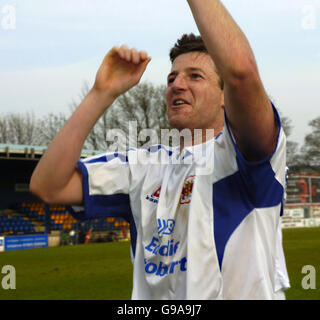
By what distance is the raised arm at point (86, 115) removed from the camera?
228cm

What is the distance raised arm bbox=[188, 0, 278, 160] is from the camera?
1.71 m

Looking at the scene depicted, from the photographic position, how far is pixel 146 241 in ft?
7.70

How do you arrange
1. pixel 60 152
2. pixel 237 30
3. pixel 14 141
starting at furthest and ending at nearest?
pixel 14 141 → pixel 60 152 → pixel 237 30

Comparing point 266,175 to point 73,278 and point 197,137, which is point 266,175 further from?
point 73,278

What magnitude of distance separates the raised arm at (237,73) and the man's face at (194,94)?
0.57 m

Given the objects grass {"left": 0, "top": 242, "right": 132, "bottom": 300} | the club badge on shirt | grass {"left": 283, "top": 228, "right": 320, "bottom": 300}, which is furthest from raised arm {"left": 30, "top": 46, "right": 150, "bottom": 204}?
grass {"left": 0, "top": 242, "right": 132, "bottom": 300}

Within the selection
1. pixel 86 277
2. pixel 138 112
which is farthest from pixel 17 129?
pixel 86 277

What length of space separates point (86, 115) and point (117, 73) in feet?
0.81

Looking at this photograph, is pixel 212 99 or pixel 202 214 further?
pixel 212 99
